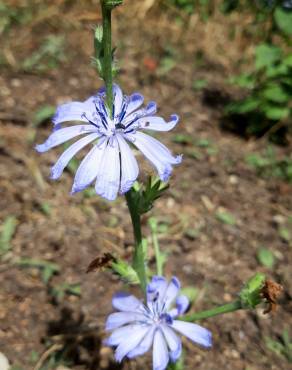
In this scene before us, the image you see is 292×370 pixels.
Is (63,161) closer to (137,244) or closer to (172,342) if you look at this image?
(137,244)

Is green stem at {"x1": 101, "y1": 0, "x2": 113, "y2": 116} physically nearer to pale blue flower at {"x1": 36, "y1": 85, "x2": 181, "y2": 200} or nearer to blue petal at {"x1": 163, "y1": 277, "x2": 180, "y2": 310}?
pale blue flower at {"x1": 36, "y1": 85, "x2": 181, "y2": 200}

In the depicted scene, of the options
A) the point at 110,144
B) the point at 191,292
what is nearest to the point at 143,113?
the point at 110,144

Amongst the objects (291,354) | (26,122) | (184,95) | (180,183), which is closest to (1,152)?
(26,122)

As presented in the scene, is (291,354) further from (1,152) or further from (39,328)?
(1,152)

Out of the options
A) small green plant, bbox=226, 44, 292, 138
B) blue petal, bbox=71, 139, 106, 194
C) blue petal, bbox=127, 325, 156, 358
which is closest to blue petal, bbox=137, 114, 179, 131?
blue petal, bbox=71, 139, 106, 194

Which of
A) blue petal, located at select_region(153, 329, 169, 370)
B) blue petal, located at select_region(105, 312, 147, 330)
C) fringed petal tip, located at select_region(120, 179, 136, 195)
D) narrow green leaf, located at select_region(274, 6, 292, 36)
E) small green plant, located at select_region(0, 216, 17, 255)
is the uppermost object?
narrow green leaf, located at select_region(274, 6, 292, 36)

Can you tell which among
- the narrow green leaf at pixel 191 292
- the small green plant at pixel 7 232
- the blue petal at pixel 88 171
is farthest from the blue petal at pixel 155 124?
the small green plant at pixel 7 232
